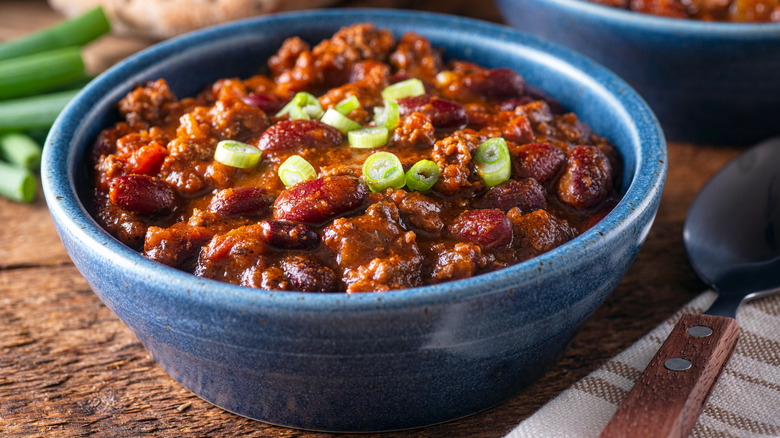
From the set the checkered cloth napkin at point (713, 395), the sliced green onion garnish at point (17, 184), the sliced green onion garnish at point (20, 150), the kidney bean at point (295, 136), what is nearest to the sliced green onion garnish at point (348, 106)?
the kidney bean at point (295, 136)

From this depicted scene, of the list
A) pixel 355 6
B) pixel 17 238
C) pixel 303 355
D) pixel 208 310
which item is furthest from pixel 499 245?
pixel 355 6

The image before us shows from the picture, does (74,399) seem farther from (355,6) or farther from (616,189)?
(355,6)

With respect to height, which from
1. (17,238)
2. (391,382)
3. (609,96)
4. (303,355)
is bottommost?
(17,238)

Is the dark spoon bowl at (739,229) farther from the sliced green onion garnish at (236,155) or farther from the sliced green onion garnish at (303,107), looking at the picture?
the sliced green onion garnish at (236,155)

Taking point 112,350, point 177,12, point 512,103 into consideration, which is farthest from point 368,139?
point 177,12

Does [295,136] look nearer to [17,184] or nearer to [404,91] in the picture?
[404,91]

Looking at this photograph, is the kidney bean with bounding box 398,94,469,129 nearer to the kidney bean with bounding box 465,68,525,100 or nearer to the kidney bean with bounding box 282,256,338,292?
the kidney bean with bounding box 465,68,525,100
